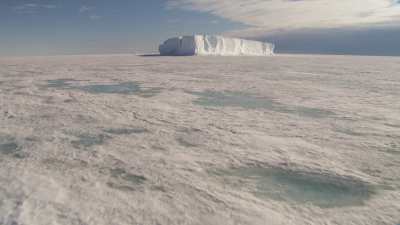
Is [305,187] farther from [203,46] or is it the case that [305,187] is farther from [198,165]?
[203,46]

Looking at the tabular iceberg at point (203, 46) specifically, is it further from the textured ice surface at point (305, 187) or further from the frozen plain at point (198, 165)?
the textured ice surface at point (305, 187)

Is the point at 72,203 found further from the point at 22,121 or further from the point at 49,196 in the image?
the point at 22,121

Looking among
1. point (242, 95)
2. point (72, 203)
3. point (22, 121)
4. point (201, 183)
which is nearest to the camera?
point (72, 203)

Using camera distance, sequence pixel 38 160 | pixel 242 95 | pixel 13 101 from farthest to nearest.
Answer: pixel 242 95
pixel 13 101
pixel 38 160

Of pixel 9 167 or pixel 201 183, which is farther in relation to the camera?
pixel 9 167

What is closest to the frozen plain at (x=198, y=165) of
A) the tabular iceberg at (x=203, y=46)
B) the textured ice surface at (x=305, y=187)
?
the textured ice surface at (x=305, y=187)

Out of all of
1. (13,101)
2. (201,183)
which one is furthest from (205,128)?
(13,101)

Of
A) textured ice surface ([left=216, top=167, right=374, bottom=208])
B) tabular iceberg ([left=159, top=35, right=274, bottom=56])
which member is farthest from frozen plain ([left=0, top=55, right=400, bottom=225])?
tabular iceberg ([left=159, top=35, right=274, bottom=56])

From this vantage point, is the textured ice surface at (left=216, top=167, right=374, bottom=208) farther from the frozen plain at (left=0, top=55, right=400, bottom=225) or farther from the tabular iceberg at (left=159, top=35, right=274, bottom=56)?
the tabular iceberg at (left=159, top=35, right=274, bottom=56)
